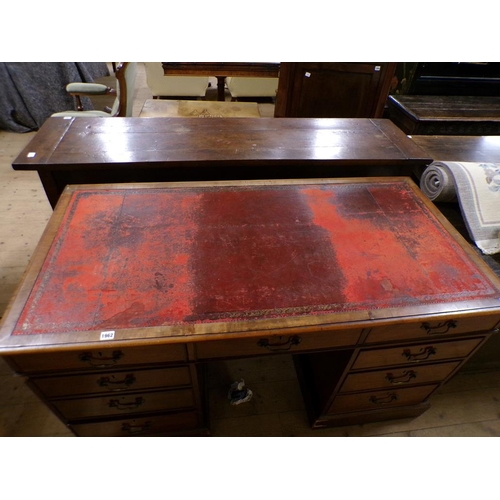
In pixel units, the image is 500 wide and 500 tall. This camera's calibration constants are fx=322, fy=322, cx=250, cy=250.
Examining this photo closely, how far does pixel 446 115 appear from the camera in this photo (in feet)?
7.57

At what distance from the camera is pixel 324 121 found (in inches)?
72.2

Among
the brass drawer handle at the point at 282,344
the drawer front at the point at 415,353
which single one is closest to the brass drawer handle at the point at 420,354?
the drawer front at the point at 415,353

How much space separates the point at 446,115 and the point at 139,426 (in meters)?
2.68

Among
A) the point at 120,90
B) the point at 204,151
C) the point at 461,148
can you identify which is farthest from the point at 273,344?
the point at 120,90

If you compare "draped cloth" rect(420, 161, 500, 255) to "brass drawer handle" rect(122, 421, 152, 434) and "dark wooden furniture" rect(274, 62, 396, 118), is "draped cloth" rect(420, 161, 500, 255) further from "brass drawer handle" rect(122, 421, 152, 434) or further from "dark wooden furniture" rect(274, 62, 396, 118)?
"dark wooden furniture" rect(274, 62, 396, 118)

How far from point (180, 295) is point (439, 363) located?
38.3 inches

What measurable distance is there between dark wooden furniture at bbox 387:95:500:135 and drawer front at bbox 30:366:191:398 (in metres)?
2.28

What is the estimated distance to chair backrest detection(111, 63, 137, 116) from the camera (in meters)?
2.00

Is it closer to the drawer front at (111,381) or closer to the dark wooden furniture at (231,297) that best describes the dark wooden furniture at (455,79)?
the dark wooden furniture at (231,297)

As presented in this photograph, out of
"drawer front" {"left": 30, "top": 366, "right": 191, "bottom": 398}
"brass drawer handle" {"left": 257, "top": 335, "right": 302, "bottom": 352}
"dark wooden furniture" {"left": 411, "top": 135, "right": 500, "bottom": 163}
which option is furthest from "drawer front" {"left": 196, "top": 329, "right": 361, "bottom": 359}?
"dark wooden furniture" {"left": 411, "top": 135, "right": 500, "bottom": 163}

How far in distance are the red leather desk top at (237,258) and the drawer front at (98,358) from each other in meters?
0.08

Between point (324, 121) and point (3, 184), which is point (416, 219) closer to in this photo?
point (324, 121)

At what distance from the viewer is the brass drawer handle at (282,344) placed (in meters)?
0.94

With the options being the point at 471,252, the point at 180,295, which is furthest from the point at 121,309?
the point at 471,252
